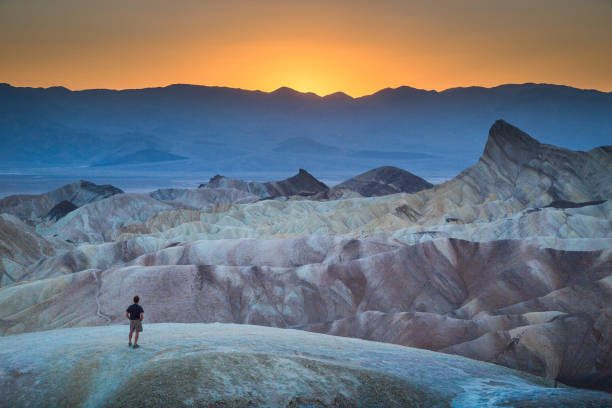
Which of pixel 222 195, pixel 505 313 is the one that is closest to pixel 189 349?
pixel 505 313

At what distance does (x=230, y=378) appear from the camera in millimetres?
16547

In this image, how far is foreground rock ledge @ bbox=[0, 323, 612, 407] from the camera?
15.9 metres

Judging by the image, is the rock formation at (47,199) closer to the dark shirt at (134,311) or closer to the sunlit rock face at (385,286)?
the sunlit rock face at (385,286)

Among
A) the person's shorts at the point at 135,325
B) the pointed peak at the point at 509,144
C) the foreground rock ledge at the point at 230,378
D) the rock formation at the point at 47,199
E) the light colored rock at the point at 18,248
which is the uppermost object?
the pointed peak at the point at 509,144

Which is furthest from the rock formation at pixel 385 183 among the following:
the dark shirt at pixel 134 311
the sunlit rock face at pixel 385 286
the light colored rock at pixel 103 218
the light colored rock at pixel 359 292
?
the dark shirt at pixel 134 311

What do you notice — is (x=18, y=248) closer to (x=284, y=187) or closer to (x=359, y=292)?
(x=359, y=292)

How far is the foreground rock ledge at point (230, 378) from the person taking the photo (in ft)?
52.1

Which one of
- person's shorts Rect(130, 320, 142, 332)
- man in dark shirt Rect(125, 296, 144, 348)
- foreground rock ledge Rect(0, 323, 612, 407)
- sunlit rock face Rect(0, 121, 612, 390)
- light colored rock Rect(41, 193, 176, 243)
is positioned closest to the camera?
foreground rock ledge Rect(0, 323, 612, 407)

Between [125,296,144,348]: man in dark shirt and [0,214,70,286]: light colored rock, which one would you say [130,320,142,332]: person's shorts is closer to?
[125,296,144,348]: man in dark shirt

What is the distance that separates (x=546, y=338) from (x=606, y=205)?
143 feet

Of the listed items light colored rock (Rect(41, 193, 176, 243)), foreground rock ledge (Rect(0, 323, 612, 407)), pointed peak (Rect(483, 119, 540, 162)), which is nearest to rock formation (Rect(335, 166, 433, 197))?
light colored rock (Rect(41, 193, 176, 243))

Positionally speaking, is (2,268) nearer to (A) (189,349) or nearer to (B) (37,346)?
(B) (37,346)

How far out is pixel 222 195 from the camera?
141625 millimetres

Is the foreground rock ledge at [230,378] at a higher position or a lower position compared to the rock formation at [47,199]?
higher
